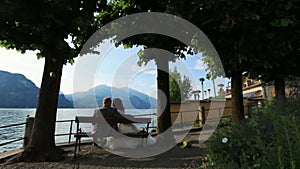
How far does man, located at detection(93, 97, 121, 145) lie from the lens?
7.20 m

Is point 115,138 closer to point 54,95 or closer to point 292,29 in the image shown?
point 54,95

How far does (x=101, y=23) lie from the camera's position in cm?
987

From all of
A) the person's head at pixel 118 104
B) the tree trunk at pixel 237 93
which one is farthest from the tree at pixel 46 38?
the tree trunk at pixel 237 93

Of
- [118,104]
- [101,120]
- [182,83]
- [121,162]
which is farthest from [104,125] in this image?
[182,83]

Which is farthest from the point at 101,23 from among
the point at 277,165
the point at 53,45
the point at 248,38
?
the point at 277,165

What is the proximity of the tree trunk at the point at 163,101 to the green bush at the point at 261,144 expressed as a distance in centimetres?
540

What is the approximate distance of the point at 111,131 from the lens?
7332 millimetres

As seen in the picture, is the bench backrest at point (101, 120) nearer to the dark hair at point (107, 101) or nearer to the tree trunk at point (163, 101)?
the dark hair at point (107, 101)

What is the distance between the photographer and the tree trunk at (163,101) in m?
8.99

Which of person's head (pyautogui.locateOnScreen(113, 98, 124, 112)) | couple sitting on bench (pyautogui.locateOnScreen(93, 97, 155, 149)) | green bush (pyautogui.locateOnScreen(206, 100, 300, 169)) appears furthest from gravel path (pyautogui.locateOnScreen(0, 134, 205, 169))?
green bush (pyautogui.locateOnScreen(206, 100, 300, 169))

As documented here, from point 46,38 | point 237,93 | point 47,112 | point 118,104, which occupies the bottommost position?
point 47,112

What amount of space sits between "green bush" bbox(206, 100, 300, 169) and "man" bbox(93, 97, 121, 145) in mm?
4376

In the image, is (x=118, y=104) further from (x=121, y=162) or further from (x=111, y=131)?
(x=121, y=162)

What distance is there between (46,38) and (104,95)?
2528 millimetres
